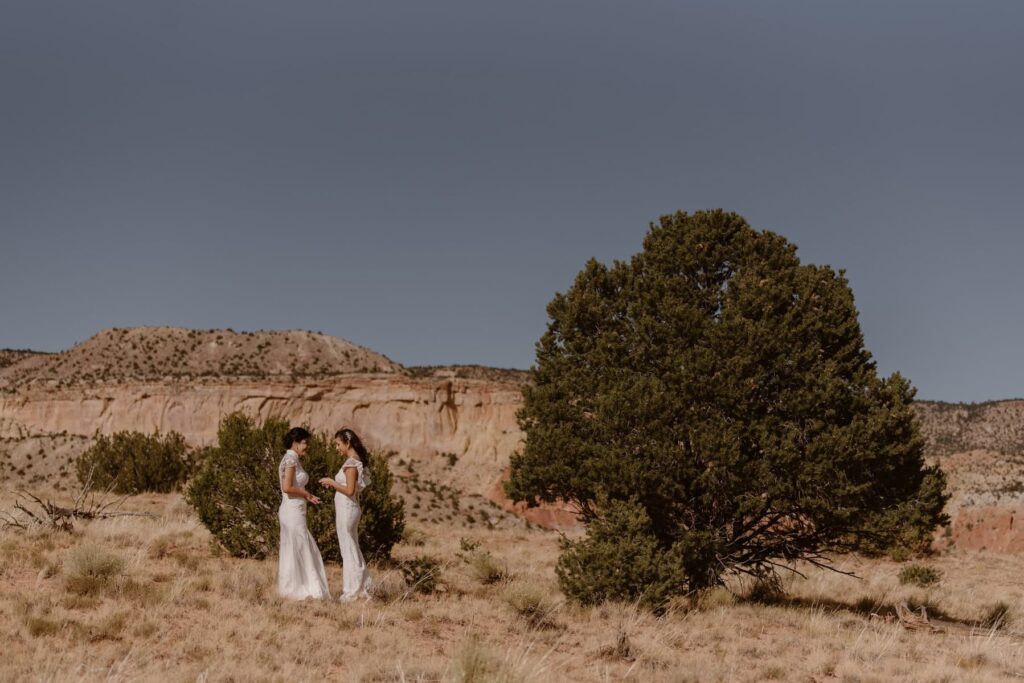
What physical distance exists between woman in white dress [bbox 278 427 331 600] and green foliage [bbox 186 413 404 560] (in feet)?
11.8

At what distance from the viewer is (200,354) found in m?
91.9

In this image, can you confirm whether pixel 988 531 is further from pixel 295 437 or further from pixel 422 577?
pixel 295 437

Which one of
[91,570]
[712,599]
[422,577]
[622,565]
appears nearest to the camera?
[91,570]

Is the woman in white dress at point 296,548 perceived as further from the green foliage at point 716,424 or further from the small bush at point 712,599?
the small bush at point 712,599

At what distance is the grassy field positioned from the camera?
649 cm

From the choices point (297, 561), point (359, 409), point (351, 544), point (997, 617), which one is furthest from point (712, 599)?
point (359, 409)

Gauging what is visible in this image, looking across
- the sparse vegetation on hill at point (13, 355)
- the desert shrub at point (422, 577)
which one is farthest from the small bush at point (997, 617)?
the sparse vegetation on hill at point (13, 355)

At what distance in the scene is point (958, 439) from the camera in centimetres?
7825

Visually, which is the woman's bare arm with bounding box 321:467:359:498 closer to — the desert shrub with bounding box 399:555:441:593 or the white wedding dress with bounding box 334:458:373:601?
the white wedding dress with bounding box 334:458:373:601

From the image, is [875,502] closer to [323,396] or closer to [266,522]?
[266,522]

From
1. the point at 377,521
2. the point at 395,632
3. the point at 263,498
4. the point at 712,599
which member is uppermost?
the point at 263,498

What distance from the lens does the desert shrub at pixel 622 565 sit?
1077cm

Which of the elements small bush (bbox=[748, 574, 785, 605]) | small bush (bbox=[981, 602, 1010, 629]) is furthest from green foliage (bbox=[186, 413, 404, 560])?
small bush (bbox=[981, 602, 1010, 629])

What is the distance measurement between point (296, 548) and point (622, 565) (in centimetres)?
468
